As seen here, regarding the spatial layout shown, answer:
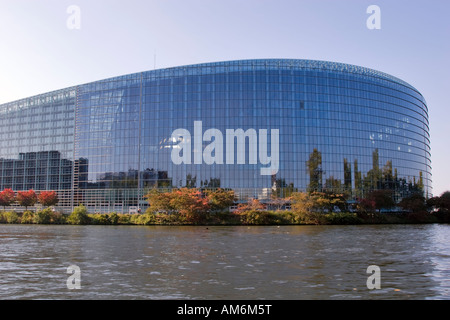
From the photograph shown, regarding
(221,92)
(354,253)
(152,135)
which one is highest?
(221,92)

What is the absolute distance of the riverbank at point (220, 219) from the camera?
98.4 meters

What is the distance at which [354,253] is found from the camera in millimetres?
39219

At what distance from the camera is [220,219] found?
101 meters

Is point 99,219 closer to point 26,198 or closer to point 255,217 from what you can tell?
point 26,198

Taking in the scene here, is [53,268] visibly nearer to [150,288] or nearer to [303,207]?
[150,288]

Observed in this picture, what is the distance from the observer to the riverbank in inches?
3873

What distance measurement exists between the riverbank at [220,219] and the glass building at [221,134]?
75.0 ft

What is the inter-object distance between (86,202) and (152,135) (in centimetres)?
2985

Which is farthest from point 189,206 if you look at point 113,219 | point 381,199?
point 381,199

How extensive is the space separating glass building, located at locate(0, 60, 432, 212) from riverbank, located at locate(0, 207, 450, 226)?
22.9m

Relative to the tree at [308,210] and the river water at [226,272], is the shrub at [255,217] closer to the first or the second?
the tree at [308,210]

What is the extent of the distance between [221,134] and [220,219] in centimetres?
3335

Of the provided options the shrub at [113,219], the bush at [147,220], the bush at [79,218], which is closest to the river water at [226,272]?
the bush at [147,220]
